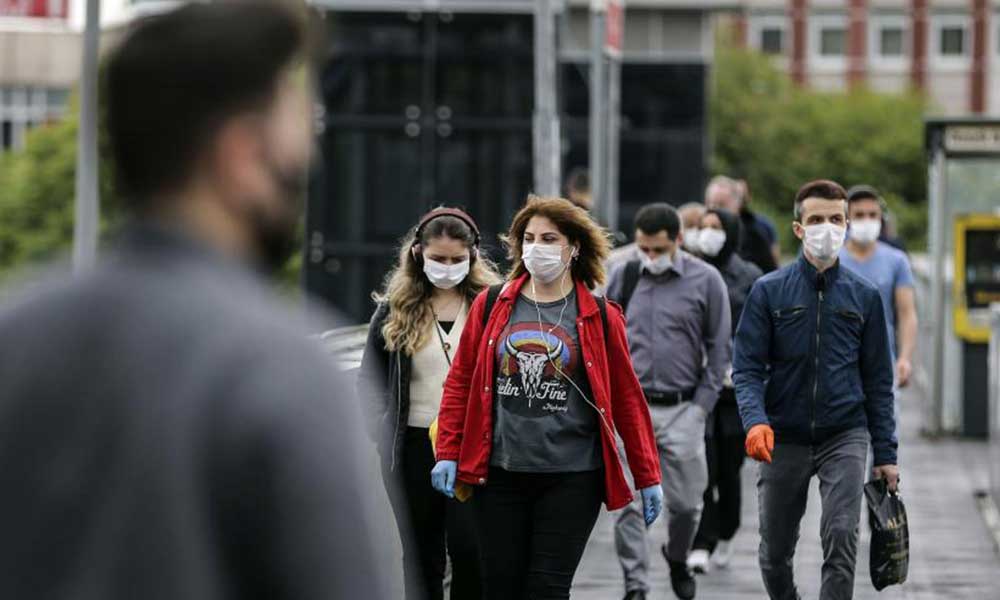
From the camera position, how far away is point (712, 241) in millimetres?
11055

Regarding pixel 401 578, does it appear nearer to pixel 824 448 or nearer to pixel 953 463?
pixel 824 448

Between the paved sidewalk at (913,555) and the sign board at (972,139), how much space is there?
2855 millimetres

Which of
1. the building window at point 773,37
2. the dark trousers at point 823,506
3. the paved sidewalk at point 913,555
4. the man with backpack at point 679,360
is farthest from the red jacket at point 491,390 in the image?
the building window at point 773,37

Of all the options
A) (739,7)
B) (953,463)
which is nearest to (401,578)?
(953,463)

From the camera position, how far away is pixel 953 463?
15648 millimetres

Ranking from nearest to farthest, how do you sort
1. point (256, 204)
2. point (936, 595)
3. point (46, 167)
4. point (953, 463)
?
point (256, 204), point (936, 595), point (953, 463), point (46, 167)

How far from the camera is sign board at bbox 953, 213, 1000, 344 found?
1688 cm

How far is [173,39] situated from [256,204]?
183 mm

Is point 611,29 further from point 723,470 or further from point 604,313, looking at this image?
point 604,313

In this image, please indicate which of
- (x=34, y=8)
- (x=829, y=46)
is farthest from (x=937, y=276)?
(x=34, y=8)

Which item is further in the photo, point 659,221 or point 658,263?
point 659,221

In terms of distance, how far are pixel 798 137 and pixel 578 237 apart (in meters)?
70.7

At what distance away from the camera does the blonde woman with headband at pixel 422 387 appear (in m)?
7.24

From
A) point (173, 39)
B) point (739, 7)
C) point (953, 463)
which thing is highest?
point (739, 7)
